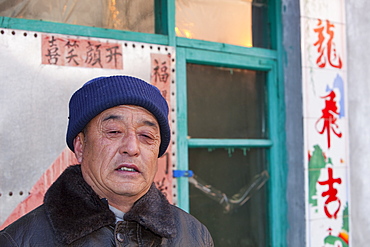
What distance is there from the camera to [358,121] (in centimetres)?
340

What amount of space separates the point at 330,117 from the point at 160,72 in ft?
4.54

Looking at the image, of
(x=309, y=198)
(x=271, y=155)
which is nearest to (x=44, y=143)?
(x=271, y=155)

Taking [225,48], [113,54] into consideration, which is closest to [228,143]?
[225,48]

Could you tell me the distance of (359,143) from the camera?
3.40 meters

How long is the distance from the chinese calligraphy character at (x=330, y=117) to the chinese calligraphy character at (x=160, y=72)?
1226mm

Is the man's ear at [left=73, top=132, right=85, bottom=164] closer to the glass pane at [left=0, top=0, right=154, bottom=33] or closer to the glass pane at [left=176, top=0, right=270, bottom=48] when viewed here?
the glass pane at [left=0, top=0, right=154, bottom=33]

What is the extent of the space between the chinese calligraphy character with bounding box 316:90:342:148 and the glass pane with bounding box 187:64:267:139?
1.44 feet

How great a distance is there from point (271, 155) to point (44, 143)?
1.68 m

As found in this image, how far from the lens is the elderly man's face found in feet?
4.80

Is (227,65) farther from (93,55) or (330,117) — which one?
(93,55)

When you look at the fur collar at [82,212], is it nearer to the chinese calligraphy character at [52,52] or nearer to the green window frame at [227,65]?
the chinese calligraphy character at [52,52]

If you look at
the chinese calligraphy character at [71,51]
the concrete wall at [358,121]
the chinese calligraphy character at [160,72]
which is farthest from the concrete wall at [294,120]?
the chinese calligraphy character at [71,51]

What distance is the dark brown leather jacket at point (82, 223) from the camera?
4.43 ft

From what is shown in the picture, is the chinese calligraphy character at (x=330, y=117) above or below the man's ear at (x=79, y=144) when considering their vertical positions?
above
